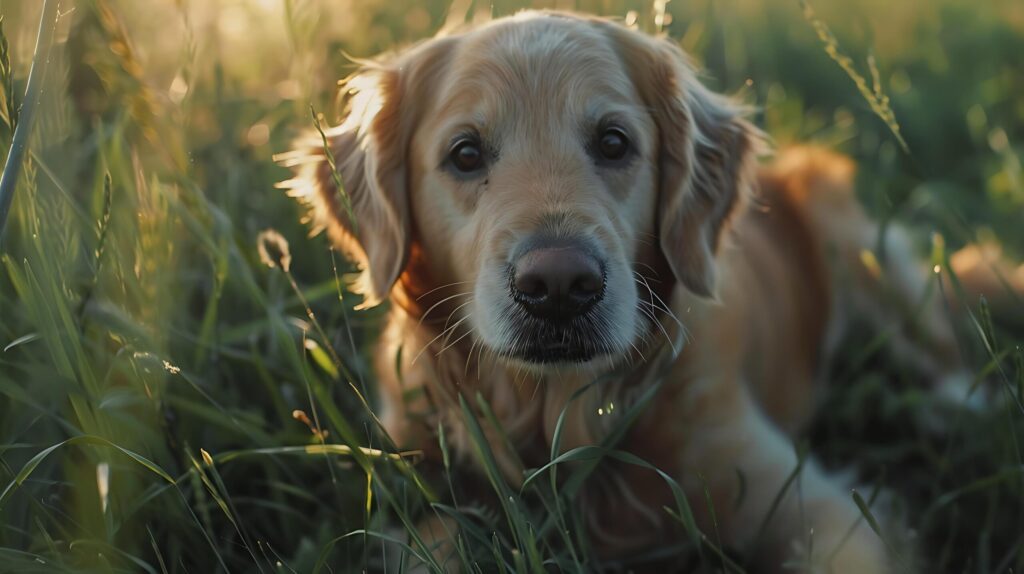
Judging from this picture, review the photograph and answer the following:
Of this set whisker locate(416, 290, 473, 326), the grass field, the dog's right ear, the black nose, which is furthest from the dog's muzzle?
the dog's right ear

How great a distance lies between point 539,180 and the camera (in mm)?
2197

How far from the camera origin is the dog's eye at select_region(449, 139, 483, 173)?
2.32 m

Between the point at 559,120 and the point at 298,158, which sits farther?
the point at 298,158

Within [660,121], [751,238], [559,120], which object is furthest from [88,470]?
[751,238]

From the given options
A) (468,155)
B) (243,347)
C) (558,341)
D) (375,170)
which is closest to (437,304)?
(558,341)

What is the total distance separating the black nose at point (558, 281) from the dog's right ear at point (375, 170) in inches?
20.5

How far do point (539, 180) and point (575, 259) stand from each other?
315 mm

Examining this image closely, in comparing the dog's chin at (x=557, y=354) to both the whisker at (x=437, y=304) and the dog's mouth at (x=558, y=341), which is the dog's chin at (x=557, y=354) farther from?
the whisker at (x=437, y=304)

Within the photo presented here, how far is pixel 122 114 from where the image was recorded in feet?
9.59

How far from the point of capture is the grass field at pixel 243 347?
6.18ft

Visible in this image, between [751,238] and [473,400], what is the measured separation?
1.41 meters

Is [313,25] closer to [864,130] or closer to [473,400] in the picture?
[473,400]

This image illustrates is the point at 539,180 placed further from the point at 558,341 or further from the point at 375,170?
the point at 375,170

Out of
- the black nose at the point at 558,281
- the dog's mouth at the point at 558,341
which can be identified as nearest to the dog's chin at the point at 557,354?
the dog's mouth at the point at 558,341
